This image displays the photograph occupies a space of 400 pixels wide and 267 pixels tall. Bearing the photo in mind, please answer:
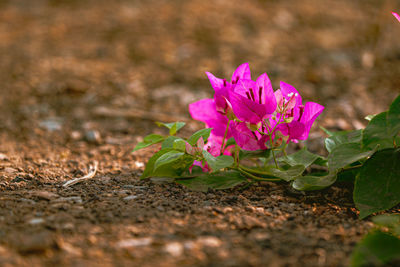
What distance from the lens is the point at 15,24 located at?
135 inches

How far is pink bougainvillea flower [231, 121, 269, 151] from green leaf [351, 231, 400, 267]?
15.8 inches

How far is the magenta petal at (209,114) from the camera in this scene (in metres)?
1.24

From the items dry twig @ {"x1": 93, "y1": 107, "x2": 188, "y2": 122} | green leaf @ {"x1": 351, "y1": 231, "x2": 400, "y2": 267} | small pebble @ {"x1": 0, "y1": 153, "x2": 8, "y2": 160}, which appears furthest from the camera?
dry twig @ {"x1": 93, "y1": 107, "x2": 188, "y2": 122}

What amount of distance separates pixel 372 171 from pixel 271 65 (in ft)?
5.95

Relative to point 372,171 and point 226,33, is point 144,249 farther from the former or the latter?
point 226,33

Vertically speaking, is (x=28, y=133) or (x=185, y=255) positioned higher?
(x=28, y=133)

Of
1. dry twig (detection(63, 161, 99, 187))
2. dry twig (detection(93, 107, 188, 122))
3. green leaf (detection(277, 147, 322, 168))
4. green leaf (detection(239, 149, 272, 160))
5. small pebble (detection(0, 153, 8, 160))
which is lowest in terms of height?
dry twig (detection(63, 161, 99, 187))

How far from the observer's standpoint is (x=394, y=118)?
0.96 meters

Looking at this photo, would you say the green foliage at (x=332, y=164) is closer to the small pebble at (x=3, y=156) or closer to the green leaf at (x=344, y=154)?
the green leaf at (x=344, y=154)

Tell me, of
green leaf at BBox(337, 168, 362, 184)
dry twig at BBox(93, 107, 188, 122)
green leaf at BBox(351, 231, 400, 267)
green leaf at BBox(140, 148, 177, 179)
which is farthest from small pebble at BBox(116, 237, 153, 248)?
dry twig at BBox(93, 107, 188, 122)

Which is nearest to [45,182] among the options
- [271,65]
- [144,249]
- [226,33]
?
[144,249]

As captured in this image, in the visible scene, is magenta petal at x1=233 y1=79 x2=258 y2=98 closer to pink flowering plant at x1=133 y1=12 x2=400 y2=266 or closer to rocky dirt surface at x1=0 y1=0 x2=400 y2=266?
pink flowering plant at x1=133 y1=12 x2=400 y2=266

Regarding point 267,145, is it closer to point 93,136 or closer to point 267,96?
point 267,96

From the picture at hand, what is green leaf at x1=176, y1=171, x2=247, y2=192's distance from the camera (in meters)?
1.20
